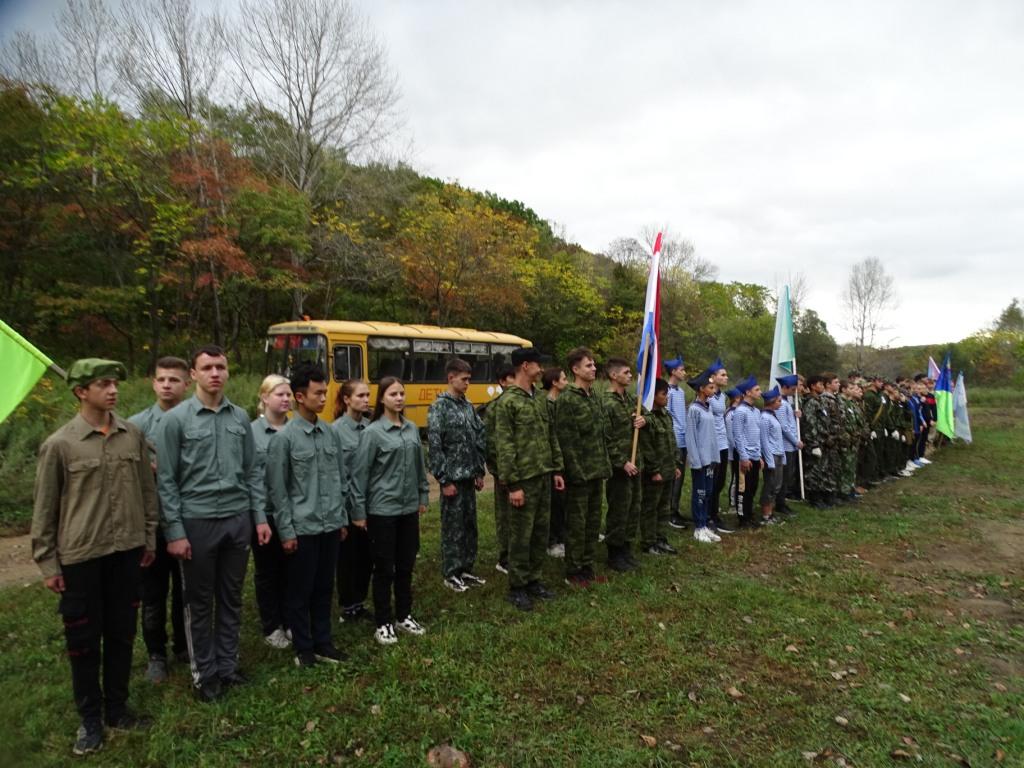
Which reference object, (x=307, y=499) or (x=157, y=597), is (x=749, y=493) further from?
(x=157, y=597)

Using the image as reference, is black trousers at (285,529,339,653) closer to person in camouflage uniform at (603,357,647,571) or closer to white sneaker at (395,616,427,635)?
white sneaker at (395,616,427,635)

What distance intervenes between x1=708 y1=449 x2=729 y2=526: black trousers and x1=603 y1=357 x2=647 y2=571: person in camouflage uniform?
1.84 metres

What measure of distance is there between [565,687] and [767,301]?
200 ft

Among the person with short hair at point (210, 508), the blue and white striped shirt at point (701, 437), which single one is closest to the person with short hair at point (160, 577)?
the person with short hair at point (210, 508)

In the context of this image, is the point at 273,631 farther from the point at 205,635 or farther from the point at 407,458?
the point at 407,458

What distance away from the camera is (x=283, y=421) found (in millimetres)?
4320

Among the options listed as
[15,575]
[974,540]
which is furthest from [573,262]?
[15,575]

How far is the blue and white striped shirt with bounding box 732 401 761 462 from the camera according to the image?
311 inches

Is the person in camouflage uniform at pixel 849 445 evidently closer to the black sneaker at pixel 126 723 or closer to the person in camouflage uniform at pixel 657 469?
the person in camouflage uniform at pixel 657 469

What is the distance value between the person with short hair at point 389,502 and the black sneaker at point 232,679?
3.08 ft

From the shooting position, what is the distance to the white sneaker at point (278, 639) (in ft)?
14.6

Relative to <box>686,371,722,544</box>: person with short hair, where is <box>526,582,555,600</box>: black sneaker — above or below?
below

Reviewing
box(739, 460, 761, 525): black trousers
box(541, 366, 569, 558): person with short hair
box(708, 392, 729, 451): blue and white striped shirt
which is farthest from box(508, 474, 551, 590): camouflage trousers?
box(739, 460, 761, 525): black trousers

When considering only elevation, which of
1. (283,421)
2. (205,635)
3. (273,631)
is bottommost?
(273,631)
